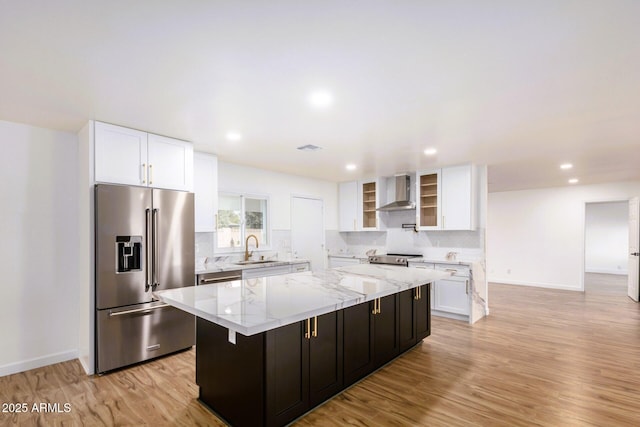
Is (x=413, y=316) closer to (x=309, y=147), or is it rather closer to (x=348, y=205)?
(x=309, y=147)

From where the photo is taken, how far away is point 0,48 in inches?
72.3

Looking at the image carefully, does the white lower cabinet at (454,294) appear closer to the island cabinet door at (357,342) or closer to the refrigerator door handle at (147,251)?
the island cabinet door at (357,342)

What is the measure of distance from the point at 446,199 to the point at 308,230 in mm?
2608

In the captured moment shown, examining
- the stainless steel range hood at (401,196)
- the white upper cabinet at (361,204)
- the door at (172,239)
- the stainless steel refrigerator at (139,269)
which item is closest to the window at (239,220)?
the door at (172,239)

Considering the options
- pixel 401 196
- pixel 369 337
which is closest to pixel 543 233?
pixel 401 196

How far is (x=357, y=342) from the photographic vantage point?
2.82 m

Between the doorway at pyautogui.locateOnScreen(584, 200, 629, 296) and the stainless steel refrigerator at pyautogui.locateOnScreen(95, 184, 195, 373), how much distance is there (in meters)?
10.9

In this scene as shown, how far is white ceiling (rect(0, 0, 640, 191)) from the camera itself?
1.55m

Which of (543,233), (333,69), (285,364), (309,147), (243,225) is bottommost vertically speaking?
(285,364)

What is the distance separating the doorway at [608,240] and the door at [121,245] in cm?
→ 1134

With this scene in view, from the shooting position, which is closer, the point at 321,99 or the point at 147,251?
the point at 321,99

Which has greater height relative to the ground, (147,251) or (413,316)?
(147,251)

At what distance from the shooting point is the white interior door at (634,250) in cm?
619

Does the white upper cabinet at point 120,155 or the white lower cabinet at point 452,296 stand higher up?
the white upper cabinet at point 120,155
